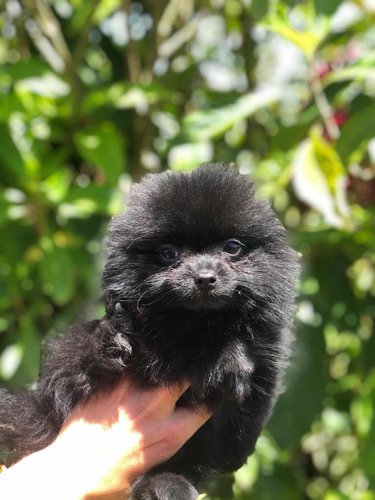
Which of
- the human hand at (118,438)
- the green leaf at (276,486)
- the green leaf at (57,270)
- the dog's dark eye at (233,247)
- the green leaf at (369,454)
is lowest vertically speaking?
the green leaf at (276,486)

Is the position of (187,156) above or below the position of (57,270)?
above

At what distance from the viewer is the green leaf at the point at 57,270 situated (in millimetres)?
2217

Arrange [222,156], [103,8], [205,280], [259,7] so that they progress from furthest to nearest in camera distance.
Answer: [222,156] < [103,8] < [259,7] < [205,280]

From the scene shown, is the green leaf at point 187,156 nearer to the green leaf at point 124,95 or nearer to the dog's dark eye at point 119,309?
the green leaf at point 124,95

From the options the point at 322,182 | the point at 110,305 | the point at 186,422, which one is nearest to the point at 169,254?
the point at 110,305

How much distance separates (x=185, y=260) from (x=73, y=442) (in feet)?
1.53

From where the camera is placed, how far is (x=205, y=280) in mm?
1307

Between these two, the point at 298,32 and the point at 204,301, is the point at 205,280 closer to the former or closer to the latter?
the point at 204,301

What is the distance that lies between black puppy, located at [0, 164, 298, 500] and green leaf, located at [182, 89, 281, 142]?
0.63 m

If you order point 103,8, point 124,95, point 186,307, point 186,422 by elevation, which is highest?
point 103,8

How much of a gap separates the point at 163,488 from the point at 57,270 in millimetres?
1051

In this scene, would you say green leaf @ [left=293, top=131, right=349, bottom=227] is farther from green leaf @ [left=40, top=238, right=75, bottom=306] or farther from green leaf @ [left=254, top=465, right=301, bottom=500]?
green leaf @ [left=254, top=465, right=301, bottom=500]

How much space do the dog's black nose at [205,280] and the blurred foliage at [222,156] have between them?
58 cm

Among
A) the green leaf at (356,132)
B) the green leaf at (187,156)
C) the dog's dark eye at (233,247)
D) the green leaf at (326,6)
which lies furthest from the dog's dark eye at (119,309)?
the green leaf at (326,6)
